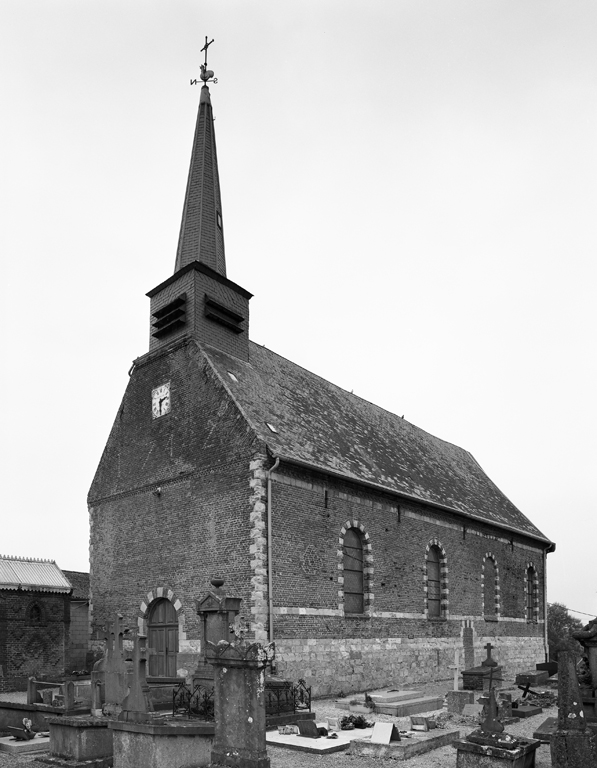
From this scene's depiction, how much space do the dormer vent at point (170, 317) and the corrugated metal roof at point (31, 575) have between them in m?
7.71

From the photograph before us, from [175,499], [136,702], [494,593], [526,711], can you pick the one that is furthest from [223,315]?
[494,593]

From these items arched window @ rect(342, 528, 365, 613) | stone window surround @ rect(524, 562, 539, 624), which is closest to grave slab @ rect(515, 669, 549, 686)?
arched window @ rect(342, 528, 365, 613)

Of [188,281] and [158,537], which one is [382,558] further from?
[188,281]

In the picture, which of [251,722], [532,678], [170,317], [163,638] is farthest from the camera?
[170,317]

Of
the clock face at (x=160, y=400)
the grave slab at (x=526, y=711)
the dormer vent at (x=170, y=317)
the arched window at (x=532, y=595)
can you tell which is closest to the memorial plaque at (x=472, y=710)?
the grave slab at (x=526, y=711)

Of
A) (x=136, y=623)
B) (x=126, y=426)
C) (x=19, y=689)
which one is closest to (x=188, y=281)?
(x=126, y=426)

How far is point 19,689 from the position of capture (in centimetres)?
1905

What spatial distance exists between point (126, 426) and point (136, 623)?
5.79 m

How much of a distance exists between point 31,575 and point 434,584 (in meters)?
12.5

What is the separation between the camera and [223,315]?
21266mm

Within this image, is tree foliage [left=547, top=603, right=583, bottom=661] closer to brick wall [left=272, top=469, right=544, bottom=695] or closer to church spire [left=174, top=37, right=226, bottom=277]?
brick wall [left=272, top=469, right=544, bottom=695]

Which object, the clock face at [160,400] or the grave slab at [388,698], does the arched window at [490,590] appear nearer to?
the grave slab at [388,698]

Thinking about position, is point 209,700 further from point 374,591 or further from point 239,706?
point 374,591

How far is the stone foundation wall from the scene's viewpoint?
16.7m
